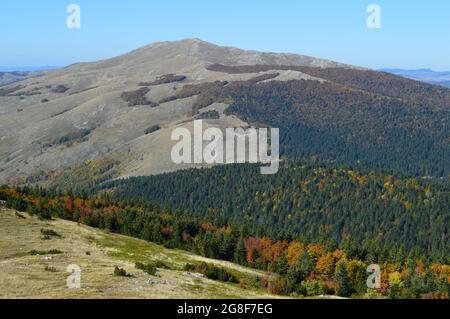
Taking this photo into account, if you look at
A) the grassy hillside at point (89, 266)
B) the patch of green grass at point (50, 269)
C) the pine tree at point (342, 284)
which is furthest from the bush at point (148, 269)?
the pine tree at point (342, 284)

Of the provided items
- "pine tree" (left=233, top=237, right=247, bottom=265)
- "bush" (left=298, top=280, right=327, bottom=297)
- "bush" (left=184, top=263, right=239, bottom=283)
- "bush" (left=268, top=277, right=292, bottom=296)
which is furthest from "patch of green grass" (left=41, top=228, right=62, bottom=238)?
"bush" (left=298, top=280, right=327, bottom=297)

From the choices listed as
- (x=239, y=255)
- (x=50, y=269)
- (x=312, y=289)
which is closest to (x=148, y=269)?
(x=50, y=269)

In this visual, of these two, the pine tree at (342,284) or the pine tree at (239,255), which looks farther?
the pine tree at (239,255)

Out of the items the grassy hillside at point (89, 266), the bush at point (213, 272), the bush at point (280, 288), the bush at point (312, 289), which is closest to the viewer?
the grassy hillside at point (89, 266)

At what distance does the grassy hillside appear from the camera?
48062mm

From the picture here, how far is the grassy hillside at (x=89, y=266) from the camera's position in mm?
48062

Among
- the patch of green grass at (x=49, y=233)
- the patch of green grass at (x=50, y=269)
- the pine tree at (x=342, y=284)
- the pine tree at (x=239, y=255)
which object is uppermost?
the patch of green grass at (x=50, y=269)

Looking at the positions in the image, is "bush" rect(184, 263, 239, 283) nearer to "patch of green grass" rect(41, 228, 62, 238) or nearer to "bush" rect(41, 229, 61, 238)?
"patch of green grass" rect(41, 228, 62, 238)

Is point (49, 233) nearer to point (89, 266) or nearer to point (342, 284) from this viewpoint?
point (89, 266)

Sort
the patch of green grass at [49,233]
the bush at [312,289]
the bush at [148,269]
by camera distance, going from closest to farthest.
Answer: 1. the bush at [148,269]
2. the bush at [312,289]
3. the patch of green grass at [49,233]

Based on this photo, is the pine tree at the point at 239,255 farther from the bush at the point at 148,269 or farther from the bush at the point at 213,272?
the bush at the point at 148,269
